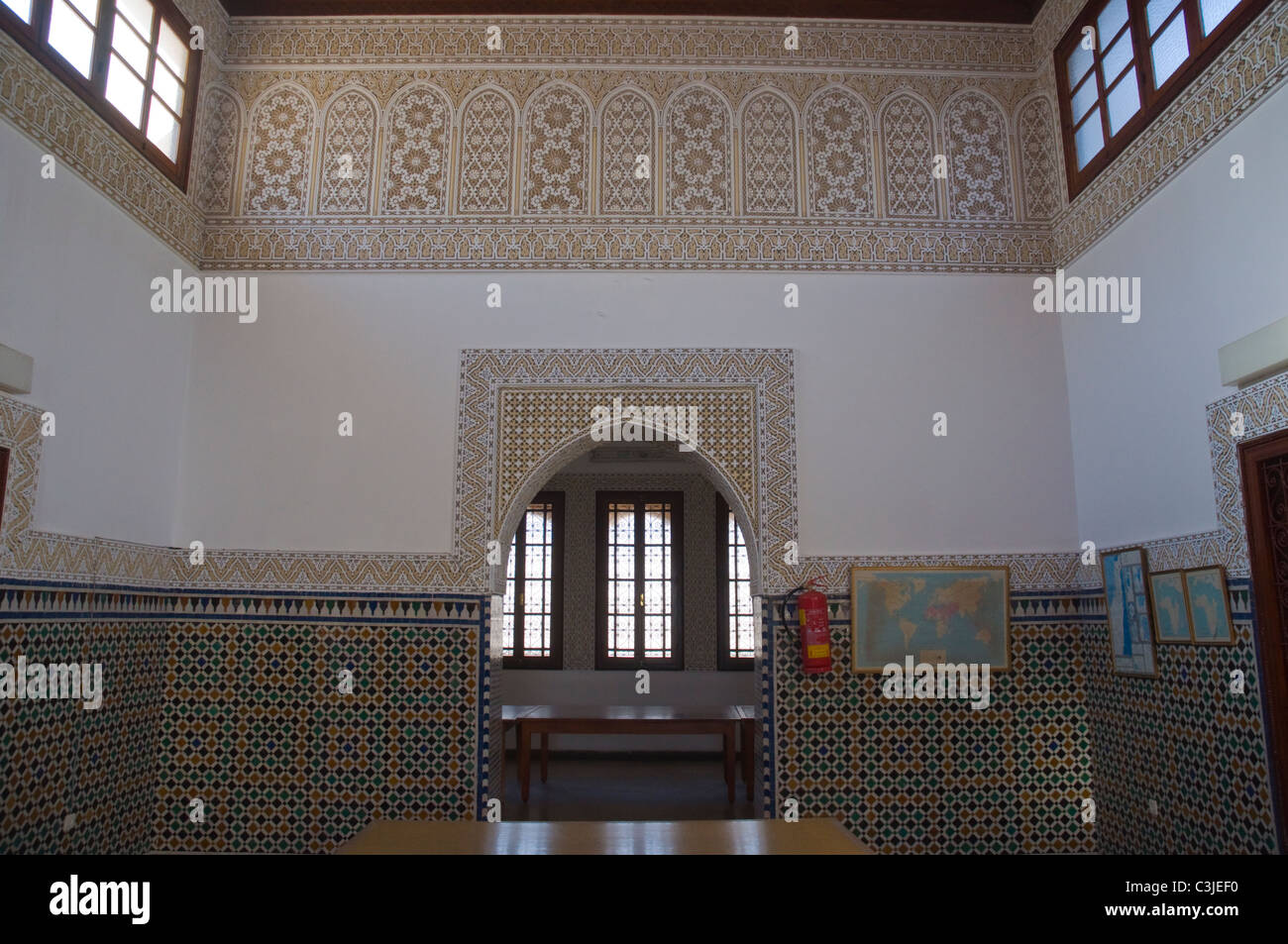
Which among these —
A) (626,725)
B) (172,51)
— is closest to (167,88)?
(172,51)

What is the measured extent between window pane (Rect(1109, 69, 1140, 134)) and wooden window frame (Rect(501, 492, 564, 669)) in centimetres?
471

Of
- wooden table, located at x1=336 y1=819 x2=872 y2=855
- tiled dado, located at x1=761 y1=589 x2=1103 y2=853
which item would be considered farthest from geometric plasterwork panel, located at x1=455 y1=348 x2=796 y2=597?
wooden table, located at x1=336 y1=819 x2=872 y2=855

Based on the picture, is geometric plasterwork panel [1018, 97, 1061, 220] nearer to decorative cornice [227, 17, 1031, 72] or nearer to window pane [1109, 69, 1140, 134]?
decorative cornice [227, 17, 1031, 72]

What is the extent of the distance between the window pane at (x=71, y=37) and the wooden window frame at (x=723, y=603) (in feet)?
16.1

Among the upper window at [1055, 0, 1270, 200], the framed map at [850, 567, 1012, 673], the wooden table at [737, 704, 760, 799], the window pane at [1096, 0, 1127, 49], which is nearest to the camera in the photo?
the upper window at [1055, 0, 1270, 200]

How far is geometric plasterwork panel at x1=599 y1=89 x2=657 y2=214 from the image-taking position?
406cm

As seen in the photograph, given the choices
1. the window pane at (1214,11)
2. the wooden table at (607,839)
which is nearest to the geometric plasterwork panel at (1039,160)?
the window pane at (1214,11)

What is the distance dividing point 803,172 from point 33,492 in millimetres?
3325

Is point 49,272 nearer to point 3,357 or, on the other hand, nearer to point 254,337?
point 3,357

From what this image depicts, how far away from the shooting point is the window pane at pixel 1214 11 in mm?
2879

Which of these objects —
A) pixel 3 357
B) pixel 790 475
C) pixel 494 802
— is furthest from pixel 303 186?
pixel 494 802

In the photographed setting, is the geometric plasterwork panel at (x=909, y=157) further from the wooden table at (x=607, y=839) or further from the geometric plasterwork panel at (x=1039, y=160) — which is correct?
the wooden table at (x=607, y=839)

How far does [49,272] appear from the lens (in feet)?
9.78

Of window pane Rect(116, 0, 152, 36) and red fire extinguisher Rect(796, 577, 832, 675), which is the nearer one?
window pane Rect(116, 0, 152, 36)
